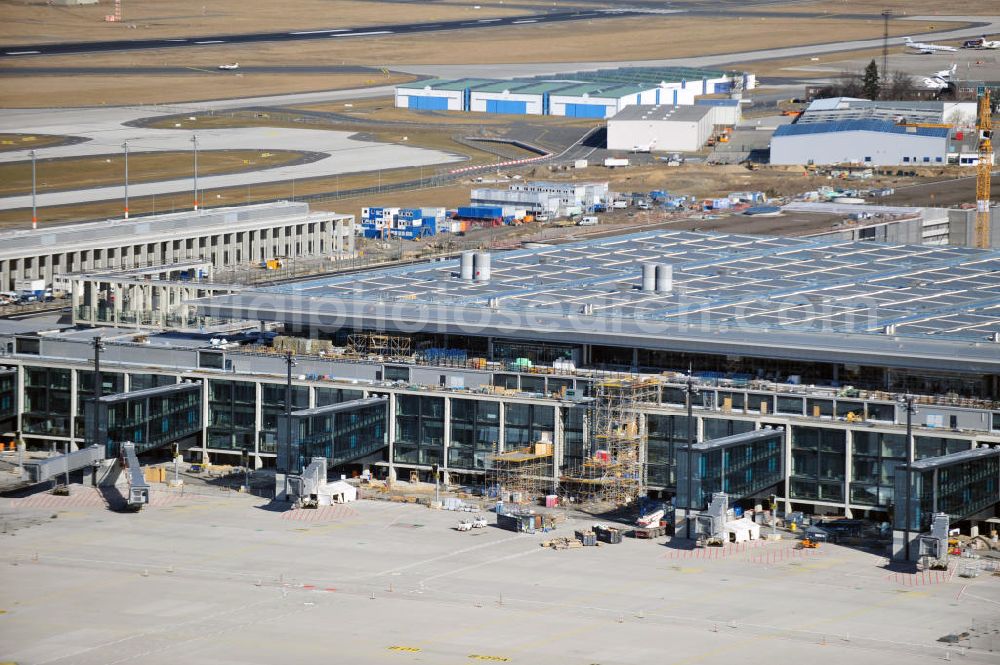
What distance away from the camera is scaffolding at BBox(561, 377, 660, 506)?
93.1 meters

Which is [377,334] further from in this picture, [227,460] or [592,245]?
[592,245]

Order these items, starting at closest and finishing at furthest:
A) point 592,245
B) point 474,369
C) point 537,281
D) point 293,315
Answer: point 474,369
point 293,315
point 537,281
point 592,245

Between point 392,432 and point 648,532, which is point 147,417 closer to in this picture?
point 392,432

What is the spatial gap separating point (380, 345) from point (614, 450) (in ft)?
54.9

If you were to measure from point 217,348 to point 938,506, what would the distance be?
1625 inches

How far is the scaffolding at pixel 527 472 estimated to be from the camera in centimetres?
9469

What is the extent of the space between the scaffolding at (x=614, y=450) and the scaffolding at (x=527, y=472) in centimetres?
134

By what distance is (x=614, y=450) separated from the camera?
308ft

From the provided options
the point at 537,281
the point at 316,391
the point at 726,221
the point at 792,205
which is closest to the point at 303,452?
the point at 316,391

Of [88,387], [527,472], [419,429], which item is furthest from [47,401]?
[527,472]

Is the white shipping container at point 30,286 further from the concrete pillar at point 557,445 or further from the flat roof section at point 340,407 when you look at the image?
the concrete pillar at point 557,445

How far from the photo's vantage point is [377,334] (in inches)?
4122

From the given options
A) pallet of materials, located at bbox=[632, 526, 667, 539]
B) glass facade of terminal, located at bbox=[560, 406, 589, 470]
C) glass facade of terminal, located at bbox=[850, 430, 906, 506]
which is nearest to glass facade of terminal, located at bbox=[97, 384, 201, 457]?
glass facade of terminal, located at bbox=[560, 406, 589, 470]

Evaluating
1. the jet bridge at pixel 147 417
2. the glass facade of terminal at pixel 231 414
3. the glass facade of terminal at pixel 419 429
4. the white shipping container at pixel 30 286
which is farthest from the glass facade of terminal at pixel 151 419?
the white shipping container at pixel 30 286
